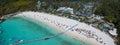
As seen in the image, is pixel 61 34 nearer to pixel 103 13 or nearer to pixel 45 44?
pixel 45 44

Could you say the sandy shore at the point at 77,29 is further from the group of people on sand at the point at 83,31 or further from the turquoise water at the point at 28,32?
the turquoise water at the point at 28,32

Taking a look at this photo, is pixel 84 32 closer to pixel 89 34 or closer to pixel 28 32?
pixel 89 34

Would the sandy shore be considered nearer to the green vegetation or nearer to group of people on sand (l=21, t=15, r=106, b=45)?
group of people on sand (l=21, t=15, r=106, b=45)

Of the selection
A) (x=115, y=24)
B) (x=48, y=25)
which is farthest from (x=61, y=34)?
(x=115, y=24)

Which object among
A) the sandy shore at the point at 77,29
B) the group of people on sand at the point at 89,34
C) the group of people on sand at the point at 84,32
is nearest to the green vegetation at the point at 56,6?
the sandy shore at the point at 77,29

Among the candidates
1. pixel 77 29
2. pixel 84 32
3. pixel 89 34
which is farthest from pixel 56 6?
pixel 89 34

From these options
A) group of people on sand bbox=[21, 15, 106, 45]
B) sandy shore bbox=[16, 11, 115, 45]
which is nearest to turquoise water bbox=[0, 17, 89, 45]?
sandy shore bbox=[16, 11, 115, 45]
